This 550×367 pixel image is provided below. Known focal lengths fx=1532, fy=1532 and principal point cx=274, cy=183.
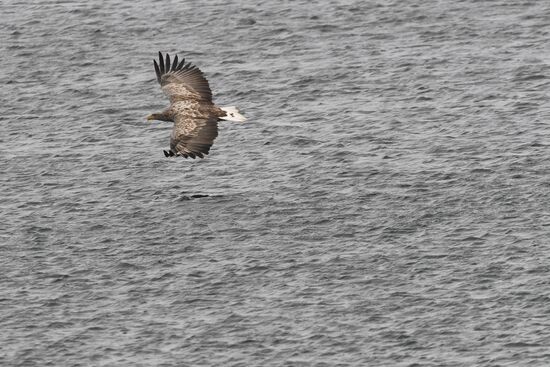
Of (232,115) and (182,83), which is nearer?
(232,115)

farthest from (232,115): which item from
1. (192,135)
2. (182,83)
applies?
(182,83)

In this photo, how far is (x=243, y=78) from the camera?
319 ft

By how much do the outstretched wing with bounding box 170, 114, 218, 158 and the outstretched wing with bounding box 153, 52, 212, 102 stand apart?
3.40 meters

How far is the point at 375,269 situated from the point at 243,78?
92.8 feet

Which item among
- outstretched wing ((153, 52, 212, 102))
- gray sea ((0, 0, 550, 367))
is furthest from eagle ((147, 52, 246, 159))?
gray sea ((0, 0, 550, 367))

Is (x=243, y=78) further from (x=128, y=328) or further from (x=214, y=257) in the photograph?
(x=128, y=328)

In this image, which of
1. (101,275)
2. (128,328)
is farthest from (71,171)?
(128,328)

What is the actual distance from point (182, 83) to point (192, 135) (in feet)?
22.4

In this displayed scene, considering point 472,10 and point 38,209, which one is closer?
point 38,209

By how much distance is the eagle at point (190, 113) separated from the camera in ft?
228

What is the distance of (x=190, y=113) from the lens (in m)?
72.1

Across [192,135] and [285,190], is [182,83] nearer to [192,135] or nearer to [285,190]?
[192,135]

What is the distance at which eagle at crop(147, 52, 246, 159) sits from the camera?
6938cm

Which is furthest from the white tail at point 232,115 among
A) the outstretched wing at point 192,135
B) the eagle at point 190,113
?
the outstretched wing at point 192,135
